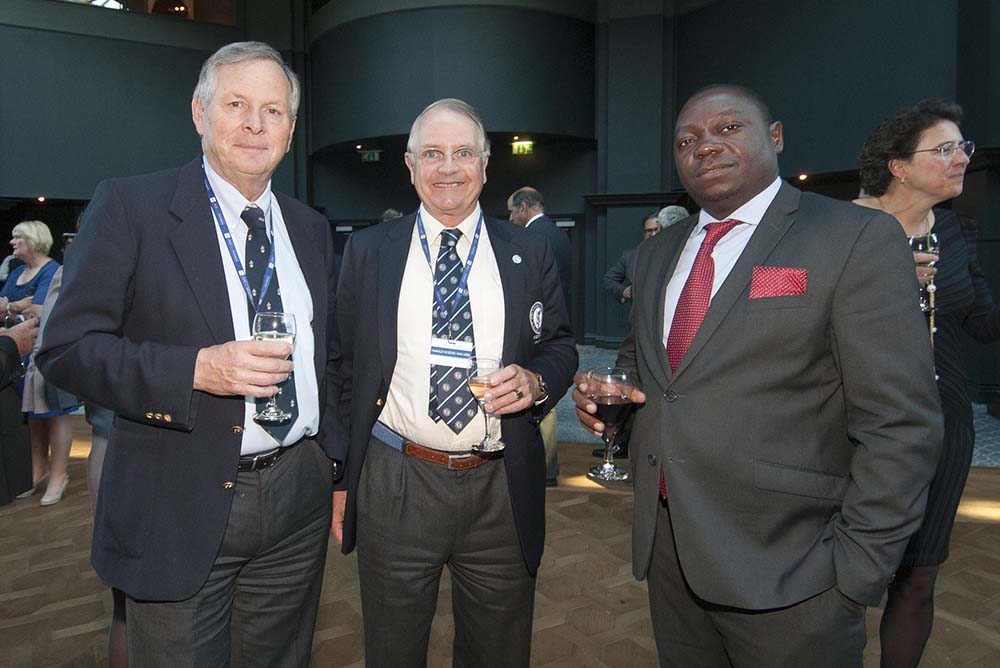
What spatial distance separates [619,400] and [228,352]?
0.90 m

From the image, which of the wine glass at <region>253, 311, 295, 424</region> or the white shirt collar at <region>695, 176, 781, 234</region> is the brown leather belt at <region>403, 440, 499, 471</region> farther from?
the white shirt collar at <region>695, 176, 781, 234</region>

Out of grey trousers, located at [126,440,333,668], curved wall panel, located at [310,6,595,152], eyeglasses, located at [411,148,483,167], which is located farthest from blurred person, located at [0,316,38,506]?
curved wall panel, located at [310,6,595,152]

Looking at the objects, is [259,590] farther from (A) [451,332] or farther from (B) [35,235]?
(B) [35,235]

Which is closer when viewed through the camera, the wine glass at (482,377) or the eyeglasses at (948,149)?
the wine glass at (482,377)

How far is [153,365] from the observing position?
141 cm

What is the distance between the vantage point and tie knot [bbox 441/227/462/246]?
6.45 ft

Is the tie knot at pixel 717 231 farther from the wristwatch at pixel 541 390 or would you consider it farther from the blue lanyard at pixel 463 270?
the blue lanyard at pixel 463 270

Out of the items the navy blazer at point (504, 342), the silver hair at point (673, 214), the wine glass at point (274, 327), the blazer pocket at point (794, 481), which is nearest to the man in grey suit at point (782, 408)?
the blazer pocket at point (794, 481)

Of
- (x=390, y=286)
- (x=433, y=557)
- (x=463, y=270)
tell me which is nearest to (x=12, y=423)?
(x=390, y=286)

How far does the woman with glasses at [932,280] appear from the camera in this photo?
6.52 ft

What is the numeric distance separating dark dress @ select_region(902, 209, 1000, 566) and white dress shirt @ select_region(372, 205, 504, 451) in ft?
4.52

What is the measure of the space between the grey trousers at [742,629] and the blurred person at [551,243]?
222cm

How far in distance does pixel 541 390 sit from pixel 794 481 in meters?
0.71

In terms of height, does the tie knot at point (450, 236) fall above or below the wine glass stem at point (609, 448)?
above
